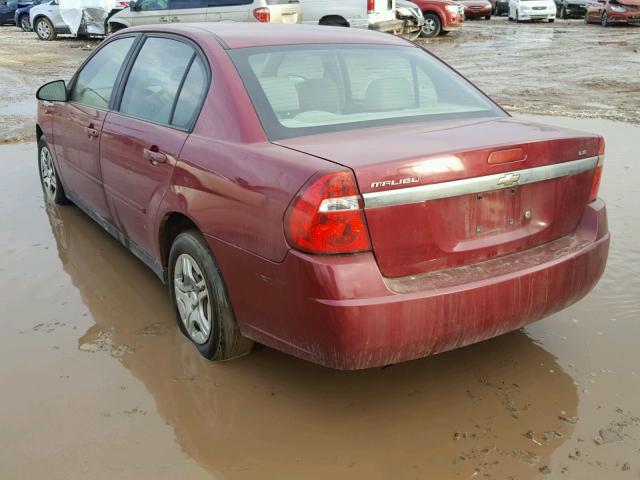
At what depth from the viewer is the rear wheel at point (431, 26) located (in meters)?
20.1

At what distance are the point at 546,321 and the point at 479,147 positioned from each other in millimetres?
1425

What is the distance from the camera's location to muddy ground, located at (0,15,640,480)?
2.54 meters

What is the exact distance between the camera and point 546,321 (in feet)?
11.9

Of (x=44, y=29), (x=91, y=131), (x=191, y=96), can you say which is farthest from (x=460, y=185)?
(x=44, y=29)

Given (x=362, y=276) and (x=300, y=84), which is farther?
(x=300, y=84)

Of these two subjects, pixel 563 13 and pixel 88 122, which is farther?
pixel 563 13

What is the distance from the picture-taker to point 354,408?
2893mm

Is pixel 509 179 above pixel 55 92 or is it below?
below

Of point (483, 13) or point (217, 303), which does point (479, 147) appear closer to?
point (217, 303)

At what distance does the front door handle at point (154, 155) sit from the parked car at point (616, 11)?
83.0 feet

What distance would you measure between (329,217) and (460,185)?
0.54m

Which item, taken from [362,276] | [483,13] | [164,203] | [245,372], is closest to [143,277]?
[164,203]

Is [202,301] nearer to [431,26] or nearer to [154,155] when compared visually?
[154,155]

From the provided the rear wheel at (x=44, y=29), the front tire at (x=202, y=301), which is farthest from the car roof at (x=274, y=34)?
the rear wheel at (x=44, y=29)
